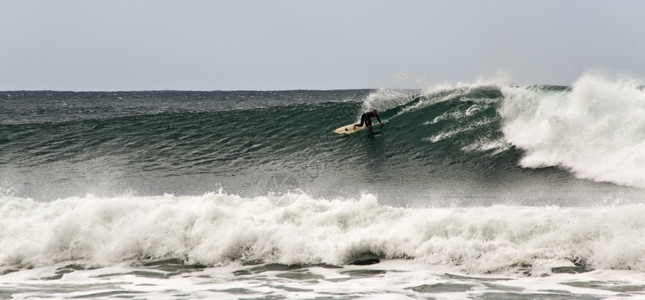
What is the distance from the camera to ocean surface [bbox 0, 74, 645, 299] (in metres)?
7.93

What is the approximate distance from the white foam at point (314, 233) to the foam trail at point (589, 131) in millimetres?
3680

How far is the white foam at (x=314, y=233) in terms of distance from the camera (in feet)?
27.3

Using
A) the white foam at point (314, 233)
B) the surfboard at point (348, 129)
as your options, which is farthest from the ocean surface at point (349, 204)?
the surfboard at point (348, 129)

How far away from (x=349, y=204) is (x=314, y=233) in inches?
34.9

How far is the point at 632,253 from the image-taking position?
7.80m

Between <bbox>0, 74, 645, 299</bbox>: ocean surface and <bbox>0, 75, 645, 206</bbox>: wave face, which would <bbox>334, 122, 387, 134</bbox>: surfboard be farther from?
<bbox>0, 74, 645, 299</bbox>: ocean surface

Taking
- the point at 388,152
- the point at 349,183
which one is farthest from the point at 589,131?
the point at 349,183

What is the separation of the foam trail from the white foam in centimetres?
368

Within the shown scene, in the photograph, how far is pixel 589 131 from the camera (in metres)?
14.2

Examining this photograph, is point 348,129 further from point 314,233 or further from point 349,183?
point 314,233

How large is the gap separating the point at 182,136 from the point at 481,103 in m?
9.58

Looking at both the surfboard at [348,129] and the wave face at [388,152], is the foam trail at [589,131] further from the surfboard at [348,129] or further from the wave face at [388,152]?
the surfboard at [348,129]

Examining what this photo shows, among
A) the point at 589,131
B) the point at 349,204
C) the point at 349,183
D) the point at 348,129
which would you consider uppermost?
the point at 348,129

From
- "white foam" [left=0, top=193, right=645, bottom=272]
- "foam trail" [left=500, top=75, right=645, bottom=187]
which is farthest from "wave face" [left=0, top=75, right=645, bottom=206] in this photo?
"white foam" [left=0, top=193, right=645, bottom=272]
